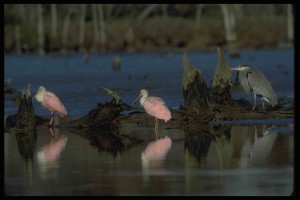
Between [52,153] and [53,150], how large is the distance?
0.38 metres

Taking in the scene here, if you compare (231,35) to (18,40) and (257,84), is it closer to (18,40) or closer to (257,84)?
(18,40)

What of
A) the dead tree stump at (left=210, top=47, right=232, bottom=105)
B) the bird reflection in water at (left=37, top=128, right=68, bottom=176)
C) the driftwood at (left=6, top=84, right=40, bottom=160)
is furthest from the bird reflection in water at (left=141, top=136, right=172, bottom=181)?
the dead tree stump at (left=210, top=47, right=232, bottom=105)

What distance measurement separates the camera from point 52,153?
47.1 ft

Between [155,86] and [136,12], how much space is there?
5662cm

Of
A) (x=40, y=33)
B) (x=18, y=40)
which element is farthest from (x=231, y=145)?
(x=40, y=33)

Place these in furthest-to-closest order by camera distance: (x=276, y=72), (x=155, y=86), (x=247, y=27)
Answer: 1. (x=247, y=27)
2. (x=276, y=72)
3. (x=155, y=86)

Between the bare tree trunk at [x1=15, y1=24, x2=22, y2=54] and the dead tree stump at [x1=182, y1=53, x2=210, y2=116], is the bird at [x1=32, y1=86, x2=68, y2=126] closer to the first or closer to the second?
the dead tree stump at [x1=182, y1=53, x2=210, y2=116]

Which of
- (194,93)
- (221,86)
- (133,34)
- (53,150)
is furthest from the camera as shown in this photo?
(133,34)

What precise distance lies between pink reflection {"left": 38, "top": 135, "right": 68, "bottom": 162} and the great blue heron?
4.52 metres

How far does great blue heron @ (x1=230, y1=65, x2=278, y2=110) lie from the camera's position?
19031 mm

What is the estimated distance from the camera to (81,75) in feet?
127
